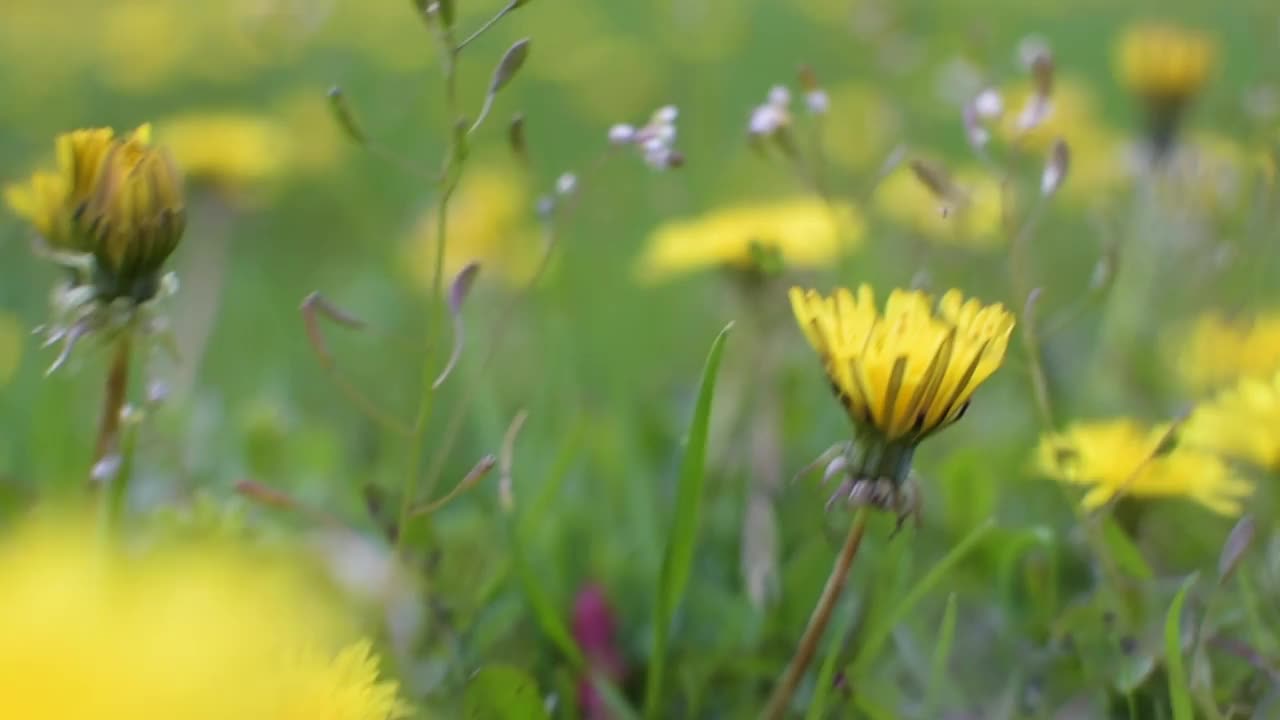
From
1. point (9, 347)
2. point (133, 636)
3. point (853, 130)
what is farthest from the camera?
point (853, 130)

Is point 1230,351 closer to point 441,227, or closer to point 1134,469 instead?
point 1134,469

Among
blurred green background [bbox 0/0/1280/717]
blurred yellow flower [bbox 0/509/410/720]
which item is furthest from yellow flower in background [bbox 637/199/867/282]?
blurred yellow flower [bbox 0/509/410/720]

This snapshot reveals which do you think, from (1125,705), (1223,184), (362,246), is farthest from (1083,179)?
(1125,705)

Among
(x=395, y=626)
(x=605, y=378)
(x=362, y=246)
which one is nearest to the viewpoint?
(x=395, y=626)

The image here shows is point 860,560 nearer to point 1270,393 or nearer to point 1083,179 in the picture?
point 1270,393

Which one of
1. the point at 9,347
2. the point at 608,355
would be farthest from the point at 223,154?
the point at 608,355

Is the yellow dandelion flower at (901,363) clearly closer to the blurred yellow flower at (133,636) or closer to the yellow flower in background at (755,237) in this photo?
the blurred yellow flower at (133,636)

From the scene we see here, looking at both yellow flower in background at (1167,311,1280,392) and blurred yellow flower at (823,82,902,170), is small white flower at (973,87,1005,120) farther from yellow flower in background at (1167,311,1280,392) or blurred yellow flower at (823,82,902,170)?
blurred yellow flower at (823,82,902,170)
